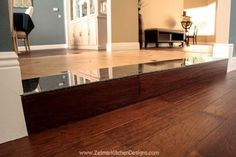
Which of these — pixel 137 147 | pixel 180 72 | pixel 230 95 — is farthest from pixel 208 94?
pixel 137 147

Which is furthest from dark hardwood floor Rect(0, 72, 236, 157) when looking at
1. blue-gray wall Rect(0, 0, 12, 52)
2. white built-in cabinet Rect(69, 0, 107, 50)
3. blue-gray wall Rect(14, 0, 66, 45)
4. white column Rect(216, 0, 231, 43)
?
blue-gray wall Rect(14, 0, 66, 45)

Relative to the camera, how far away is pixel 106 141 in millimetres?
728

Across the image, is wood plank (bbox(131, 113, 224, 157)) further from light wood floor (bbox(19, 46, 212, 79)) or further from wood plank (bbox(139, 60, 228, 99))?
light wood floor (bbox(19, 46, 212, 79))

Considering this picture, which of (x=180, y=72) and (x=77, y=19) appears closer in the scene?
(x=180, y=72)

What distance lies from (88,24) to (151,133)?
432 centimetres

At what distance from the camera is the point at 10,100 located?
2.41 ft

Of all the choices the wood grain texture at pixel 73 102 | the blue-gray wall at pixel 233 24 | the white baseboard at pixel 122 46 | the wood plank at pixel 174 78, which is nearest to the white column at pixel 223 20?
the blue-gray wall at pixel 233 24

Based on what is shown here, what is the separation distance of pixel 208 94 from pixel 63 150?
1.05 meters

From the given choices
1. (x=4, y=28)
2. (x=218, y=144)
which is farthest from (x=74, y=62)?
(x=218, y=144)

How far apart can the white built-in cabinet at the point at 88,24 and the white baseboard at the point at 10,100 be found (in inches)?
147

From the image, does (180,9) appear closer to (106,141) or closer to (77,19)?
(77,19)

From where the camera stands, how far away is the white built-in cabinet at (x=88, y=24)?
439 centimetres

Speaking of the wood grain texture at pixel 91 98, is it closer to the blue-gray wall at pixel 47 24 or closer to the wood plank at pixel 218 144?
the wood plank at pixel 218 144

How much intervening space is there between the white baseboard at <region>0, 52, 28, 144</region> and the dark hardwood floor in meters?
0.04
